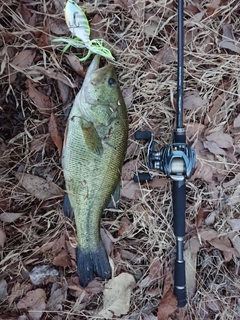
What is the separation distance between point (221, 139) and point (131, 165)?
1.89 feet

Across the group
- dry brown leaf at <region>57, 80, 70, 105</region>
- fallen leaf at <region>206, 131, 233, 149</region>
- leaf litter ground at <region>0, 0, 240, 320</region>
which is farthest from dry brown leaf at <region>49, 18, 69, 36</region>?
fallen leaf at <region>206, 131, 233, 149</region>

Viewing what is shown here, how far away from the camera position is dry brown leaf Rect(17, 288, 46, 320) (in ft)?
7.50

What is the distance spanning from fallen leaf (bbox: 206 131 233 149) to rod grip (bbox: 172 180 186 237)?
0.43 m

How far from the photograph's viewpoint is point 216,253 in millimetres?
2498

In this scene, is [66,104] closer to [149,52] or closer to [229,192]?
[149,52]

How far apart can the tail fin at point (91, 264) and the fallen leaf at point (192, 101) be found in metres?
0.96

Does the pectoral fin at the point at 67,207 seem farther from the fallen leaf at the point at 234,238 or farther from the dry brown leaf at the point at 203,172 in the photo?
the fallen leaf at the point at 234,238

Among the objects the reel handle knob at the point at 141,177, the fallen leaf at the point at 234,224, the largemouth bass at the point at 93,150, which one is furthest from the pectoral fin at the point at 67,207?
the fallen leaf at the point at 234,224

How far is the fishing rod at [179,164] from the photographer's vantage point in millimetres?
2037

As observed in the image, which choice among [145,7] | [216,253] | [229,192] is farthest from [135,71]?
[216,253]

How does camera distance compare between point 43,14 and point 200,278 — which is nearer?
point 43,14

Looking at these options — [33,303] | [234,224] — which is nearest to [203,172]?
[234,224]

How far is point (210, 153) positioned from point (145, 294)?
3.13 ft

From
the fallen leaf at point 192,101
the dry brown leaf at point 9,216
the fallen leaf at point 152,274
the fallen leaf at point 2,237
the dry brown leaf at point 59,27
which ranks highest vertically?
the dry brown leaf at point 59,27
